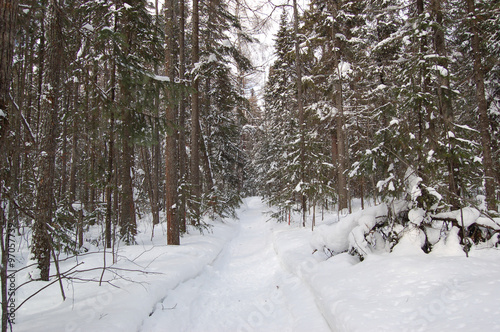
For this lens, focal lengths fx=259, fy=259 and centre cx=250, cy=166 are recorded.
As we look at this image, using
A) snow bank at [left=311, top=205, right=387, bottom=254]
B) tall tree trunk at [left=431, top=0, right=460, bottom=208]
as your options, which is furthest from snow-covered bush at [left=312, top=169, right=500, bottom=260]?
tall tree trunk at [left=431, top=0, right=460, bottom=208]

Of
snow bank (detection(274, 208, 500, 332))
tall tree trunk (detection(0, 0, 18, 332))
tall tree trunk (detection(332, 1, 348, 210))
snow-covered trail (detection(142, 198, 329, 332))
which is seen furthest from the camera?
tall tree trunk (detection(332, 1, 348, 210))

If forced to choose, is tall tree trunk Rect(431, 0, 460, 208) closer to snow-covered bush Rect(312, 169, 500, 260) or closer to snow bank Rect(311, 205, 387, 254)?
snow-covered bush Rect(312, 169, 500, 260)

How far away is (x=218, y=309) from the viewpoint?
4.68 m

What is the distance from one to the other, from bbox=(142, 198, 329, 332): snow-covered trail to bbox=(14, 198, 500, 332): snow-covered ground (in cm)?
2

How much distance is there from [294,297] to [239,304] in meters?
1.05

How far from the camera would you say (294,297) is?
4879mm

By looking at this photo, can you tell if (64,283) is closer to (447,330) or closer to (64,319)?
(64,319)

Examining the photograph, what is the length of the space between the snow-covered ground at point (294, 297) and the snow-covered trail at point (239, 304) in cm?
2

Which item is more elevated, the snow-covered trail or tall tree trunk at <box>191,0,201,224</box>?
tall tree trunk at <box>191,0,201,224</box>

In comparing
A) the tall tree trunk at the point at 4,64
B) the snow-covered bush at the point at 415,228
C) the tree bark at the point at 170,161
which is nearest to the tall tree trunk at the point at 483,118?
the snow-covered bush at the point at 415,228

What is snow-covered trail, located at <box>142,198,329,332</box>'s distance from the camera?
13.1 feet

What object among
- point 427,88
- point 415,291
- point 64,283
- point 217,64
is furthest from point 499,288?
point 217,64

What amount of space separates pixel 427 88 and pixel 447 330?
547 centimetres

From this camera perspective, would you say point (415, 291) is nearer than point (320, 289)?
Yes
